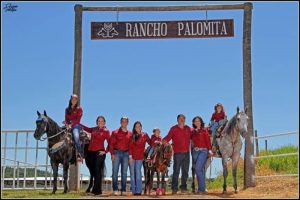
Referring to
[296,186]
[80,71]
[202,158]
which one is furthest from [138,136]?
[296,186]

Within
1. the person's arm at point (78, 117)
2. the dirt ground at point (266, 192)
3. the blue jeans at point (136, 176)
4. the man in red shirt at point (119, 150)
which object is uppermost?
the person's arm at point (78, 117)

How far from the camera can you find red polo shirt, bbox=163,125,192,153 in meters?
11.9

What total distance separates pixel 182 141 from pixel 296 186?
288cm

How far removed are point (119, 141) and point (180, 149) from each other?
1.50m

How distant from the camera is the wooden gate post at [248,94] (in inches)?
515

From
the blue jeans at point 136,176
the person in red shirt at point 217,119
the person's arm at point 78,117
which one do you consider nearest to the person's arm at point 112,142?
the blue jeans at point 136,176

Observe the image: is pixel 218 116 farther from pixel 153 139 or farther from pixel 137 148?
Result: pixel 137 148

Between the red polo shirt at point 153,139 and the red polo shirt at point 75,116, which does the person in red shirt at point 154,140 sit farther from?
the red polo shirt at point 75,116

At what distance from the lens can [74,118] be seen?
40.4 ft

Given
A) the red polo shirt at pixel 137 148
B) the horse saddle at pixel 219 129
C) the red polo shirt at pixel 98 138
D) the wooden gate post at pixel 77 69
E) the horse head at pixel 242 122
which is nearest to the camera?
the red polo shirt at pixel 137 148

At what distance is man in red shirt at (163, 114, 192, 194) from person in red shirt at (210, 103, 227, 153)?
1.00m

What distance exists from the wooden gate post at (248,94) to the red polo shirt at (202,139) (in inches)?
56.5

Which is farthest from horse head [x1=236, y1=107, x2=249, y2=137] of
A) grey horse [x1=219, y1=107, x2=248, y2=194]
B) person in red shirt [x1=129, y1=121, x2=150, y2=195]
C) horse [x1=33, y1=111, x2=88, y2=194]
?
horse [x1=33, y1=111, x2=88, y2=194]

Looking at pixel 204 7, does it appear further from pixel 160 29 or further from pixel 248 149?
pixel 248 149
